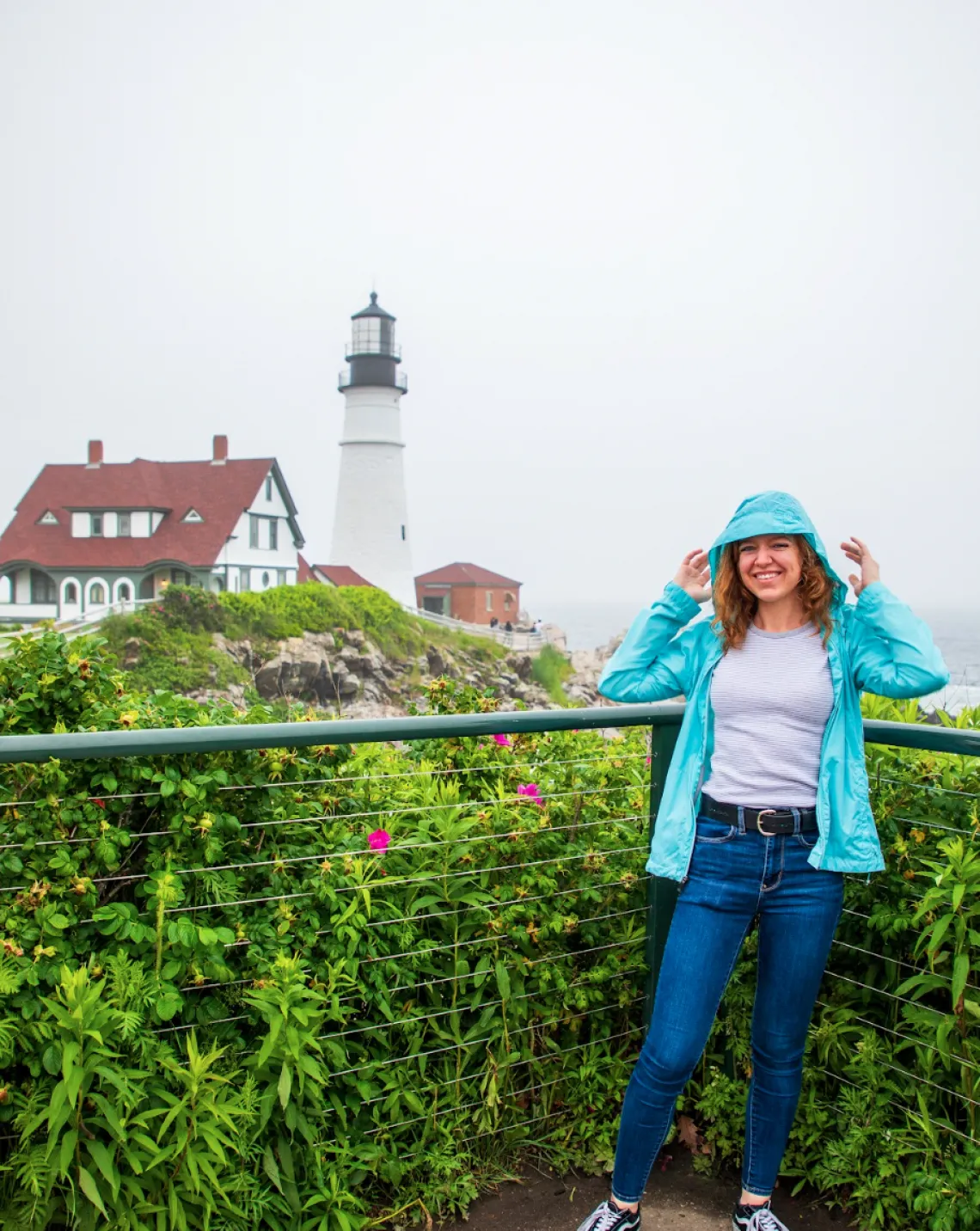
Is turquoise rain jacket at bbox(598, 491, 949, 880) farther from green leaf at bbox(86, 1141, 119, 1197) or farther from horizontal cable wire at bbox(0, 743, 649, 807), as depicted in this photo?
green leaf at bbox(86, 1141, 119, 1197)

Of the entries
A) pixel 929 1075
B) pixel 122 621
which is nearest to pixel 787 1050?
pixel 929 1075

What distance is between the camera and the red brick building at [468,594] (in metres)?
71.8

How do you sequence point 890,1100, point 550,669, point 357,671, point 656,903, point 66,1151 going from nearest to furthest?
point 66,1151 → point 890,1100 → point 656,903 → point 357,671 → point 550,669

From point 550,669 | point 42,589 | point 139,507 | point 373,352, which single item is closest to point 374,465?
point 373,352

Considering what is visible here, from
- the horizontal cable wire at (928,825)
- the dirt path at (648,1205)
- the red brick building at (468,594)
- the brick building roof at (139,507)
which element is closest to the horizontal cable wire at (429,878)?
the horizontal cable wire at (928,825)

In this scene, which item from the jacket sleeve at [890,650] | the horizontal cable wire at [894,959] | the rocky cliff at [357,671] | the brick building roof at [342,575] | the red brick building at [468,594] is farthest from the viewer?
the red brick building at [468,594]

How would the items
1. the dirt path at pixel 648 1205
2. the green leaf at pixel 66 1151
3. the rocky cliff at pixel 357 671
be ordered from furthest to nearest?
1. the rocky cliff at pixel 357 671
2. the dirt path at pixel 648 1205
3. the green leaf at pixel 66 1151

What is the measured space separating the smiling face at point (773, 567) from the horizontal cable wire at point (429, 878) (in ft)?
2.86

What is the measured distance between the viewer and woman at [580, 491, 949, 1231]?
7.66ft

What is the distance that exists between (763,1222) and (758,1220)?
12 mm

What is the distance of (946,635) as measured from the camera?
5181cm

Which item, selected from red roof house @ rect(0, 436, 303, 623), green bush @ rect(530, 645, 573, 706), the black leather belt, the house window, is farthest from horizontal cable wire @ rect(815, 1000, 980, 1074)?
the house window

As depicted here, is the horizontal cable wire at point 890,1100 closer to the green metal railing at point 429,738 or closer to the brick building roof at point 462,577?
the green metal railing at point 429,738

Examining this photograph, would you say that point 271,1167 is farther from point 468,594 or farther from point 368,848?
point 468,594
